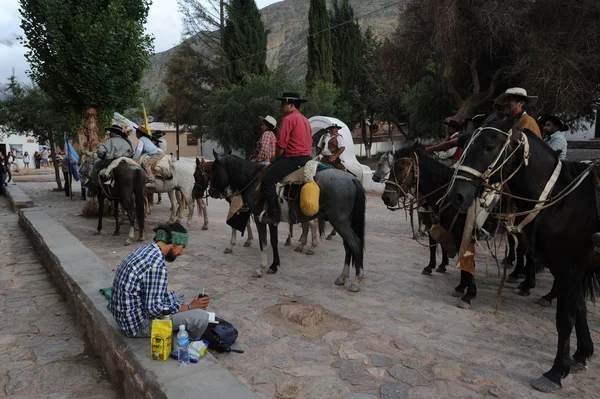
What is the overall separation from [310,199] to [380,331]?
7.22 ft

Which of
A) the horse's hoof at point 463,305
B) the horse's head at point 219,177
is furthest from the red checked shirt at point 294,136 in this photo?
the horse's hoof at point 463,305

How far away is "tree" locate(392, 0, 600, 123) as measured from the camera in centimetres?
1446

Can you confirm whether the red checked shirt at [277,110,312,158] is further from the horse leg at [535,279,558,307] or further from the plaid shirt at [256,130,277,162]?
the horse leg at [535,279,558,307]

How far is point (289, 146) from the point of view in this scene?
6.84 meters

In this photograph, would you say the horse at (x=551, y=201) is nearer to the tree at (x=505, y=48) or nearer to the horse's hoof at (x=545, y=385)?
the horse's hoof at (x=545, y=385)

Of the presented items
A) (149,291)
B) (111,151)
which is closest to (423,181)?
(149,291)

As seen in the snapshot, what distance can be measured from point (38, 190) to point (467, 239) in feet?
69.8

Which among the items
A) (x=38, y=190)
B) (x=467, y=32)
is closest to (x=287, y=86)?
(x=467, y=32)

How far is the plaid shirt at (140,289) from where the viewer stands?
3658mm

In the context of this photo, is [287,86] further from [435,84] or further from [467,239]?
[467,239]

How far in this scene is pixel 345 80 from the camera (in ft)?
123

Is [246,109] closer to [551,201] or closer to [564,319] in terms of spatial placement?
[551,201]

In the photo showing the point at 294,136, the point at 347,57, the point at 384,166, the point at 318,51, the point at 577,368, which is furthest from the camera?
the point at 347,57

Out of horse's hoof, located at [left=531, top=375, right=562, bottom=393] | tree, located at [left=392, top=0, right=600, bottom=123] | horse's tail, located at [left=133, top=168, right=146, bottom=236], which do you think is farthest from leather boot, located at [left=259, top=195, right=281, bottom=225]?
tree, located at [left=392, top=0, right=600, bottom=123]
